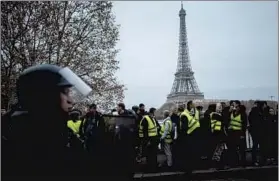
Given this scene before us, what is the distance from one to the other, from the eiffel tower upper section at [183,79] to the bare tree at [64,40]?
47579mm

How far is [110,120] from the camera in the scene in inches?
198

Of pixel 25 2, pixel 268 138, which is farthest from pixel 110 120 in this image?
pixel 25 2

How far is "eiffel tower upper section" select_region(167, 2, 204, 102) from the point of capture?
67.3m

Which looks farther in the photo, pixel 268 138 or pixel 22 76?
pixel 268 138

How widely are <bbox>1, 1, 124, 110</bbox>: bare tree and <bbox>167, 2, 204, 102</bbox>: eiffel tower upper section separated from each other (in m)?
47.6

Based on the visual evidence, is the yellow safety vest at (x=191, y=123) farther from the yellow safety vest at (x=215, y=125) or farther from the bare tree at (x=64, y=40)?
the bare tree at (x=64, y=40)

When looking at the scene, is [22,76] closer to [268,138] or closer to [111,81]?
[268,138]

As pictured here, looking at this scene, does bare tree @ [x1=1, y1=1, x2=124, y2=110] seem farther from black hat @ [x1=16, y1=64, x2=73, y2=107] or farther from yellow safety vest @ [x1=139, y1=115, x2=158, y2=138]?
black hat @ [x1=16, y1=64, x2=73, y2=107]

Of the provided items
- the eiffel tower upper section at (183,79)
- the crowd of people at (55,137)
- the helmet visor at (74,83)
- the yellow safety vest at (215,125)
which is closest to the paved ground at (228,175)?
the yellow safety vest at (215,125)

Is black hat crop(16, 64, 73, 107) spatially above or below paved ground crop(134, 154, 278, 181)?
above

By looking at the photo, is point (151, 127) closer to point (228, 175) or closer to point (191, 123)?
point (191, 123)

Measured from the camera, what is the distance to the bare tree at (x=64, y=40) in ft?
51.7

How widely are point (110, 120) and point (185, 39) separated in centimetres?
6310

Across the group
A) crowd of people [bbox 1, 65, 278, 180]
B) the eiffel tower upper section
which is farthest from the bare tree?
the eiffel tower upper section
